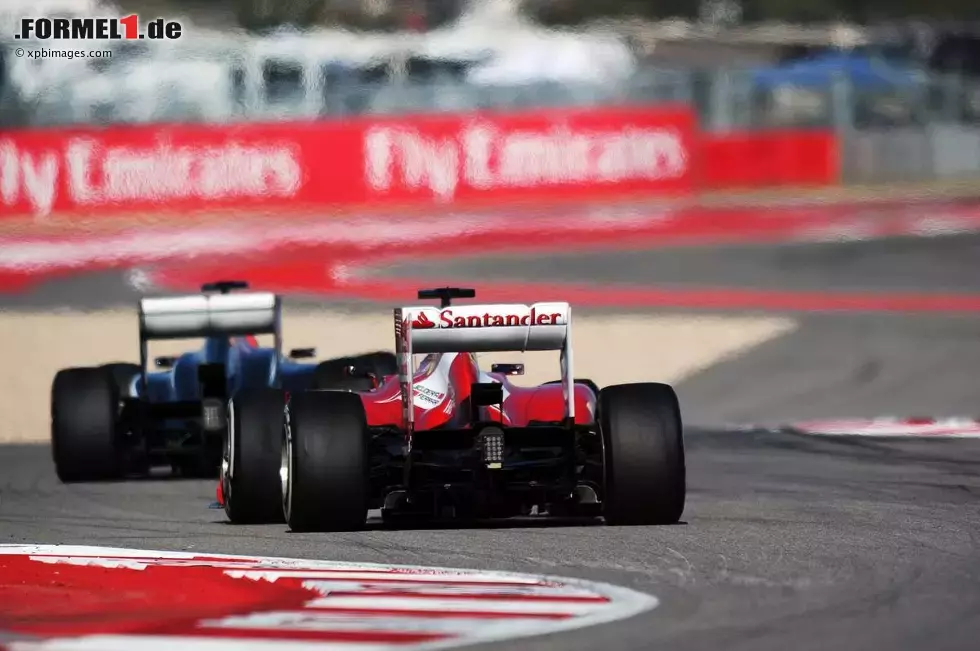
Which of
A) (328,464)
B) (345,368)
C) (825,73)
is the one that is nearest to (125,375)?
(345,368)

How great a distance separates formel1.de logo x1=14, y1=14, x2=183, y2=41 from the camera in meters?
27.8

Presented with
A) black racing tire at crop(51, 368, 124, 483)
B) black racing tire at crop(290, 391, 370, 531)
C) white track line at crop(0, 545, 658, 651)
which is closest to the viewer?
white track line at crop(0, 545, 658, 651)

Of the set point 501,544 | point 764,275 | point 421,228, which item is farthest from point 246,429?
point 421,228

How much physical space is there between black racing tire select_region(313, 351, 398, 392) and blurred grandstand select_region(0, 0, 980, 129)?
1311 centimetres

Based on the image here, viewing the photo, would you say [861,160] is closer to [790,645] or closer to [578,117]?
[578,117]

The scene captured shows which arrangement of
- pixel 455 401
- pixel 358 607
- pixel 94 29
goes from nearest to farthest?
pixel 358 607 → pixel 455 401 → pixel 94 29

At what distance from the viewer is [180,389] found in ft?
48.3

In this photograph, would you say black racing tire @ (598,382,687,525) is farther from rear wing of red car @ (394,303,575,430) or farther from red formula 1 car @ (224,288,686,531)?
rear wing of red car @ (394,303,575,430)

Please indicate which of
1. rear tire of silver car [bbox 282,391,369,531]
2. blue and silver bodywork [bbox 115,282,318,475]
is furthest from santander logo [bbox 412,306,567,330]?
blue and silver bodywork [bbox 115,282,318,475]

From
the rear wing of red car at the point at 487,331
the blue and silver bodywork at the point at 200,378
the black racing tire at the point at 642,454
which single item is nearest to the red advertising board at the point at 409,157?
the blue and silver bodywork at the point at 200,378

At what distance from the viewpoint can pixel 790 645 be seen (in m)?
6.52

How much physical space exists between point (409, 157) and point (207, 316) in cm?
1505

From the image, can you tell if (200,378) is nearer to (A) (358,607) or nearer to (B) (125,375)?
(B) (125,375)

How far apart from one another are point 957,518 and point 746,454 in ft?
15.5
